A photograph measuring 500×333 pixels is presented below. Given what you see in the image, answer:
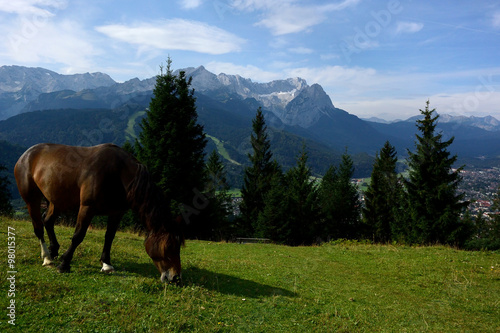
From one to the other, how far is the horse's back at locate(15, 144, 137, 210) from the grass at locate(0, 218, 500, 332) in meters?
1.69

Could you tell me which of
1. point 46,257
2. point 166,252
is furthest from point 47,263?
point 166,252

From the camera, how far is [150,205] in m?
6.32

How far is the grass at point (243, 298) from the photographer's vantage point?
4723 mm

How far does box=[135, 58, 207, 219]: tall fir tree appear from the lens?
83.6ft

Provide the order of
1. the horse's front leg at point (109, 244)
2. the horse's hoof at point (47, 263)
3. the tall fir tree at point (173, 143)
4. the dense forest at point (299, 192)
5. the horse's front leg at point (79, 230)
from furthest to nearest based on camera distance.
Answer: the dense forest at point (299, 192)
the tall fir tree at point (173, 143)
the horse's front leg at point (109, 244)
the horse's hoof at point (47, 263)
the horse's front leg at point (79, 230)

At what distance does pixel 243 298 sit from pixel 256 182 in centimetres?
4297

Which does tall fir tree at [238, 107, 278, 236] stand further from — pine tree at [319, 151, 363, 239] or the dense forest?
pine tree at [319, 151, 363, 239]

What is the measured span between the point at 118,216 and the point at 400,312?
24.5ft

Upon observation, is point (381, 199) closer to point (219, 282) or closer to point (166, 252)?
point (219, 282)

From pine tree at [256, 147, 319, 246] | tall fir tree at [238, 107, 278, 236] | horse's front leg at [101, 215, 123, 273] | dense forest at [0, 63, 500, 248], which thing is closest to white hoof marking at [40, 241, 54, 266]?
horse's front leg at [101, 215, 123, 273]

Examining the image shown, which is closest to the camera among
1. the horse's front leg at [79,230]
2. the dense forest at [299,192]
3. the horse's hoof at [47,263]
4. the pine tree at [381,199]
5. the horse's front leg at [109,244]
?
the horse's front leg at [79,230]

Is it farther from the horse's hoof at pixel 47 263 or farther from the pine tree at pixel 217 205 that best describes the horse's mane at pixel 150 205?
the pine tree at pixel 217 205

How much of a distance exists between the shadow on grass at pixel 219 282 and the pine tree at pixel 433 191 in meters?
29.1

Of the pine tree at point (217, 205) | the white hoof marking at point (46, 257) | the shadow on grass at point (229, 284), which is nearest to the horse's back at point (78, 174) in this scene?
the white hoof marking at point (46, 257)
